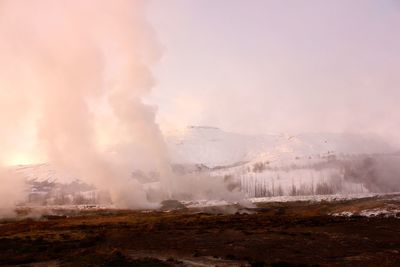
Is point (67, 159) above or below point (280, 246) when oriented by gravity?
above

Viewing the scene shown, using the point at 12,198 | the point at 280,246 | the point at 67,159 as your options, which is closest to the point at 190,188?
the point at 67,159

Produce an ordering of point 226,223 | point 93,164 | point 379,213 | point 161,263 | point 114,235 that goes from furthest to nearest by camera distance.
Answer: point 93,164 → point 379,213 → point 226,223 → point 114,235 → point 161,263

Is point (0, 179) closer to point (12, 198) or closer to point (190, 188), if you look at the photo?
point (12, 198)

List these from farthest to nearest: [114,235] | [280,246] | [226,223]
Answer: [226,223] → [114,235] → [280,246]

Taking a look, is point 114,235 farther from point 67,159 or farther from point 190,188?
point 190,188

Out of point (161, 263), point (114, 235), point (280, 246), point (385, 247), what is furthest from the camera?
point (114, 235)

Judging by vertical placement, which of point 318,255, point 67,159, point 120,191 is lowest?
point 318,255

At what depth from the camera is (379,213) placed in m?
70.8

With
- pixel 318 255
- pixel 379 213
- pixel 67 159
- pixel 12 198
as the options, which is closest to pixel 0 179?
pixel 12 198

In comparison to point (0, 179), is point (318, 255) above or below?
below

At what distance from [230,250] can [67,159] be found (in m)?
85.9

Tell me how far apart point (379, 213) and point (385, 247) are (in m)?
36.4

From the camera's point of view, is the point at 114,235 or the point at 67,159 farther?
the point at 67,159

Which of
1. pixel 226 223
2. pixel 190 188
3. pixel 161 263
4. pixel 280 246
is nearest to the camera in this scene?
pixel 161 263
